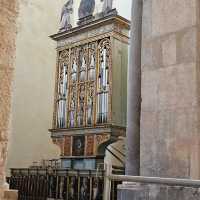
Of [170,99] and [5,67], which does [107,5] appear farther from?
[5,67]

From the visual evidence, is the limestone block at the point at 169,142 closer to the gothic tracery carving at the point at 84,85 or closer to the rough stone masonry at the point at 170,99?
the rough stone masonry at the point at 170,99

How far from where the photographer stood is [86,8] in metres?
12.0

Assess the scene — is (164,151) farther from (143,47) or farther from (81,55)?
(81,55)

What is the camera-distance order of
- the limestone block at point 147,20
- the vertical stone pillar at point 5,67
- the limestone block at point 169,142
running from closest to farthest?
the vertical stone pillar at point 5,67 → the limestone block at point 169,142 → the limestone block at point 147,20

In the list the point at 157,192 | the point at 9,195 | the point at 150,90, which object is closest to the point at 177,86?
the point at 150,90

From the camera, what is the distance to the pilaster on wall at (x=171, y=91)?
3.83 meters

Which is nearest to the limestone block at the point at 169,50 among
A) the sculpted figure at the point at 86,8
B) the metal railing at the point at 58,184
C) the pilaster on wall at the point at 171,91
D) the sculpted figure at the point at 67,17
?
the pilaster on wall at the point at 171,91

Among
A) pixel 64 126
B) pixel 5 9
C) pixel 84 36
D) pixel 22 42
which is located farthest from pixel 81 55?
pixel 5 9

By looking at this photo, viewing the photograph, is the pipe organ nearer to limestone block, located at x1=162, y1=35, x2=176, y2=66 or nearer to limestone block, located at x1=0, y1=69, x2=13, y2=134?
limestone block, located at x1=162, y1=35, x2=176, y2=66

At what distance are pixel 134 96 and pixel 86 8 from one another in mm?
7739

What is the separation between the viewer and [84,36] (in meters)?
11.7

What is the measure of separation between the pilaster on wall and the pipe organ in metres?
5.97

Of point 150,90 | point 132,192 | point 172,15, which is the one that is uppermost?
point 172,15

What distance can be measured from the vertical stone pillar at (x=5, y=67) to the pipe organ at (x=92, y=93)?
8.54 m
